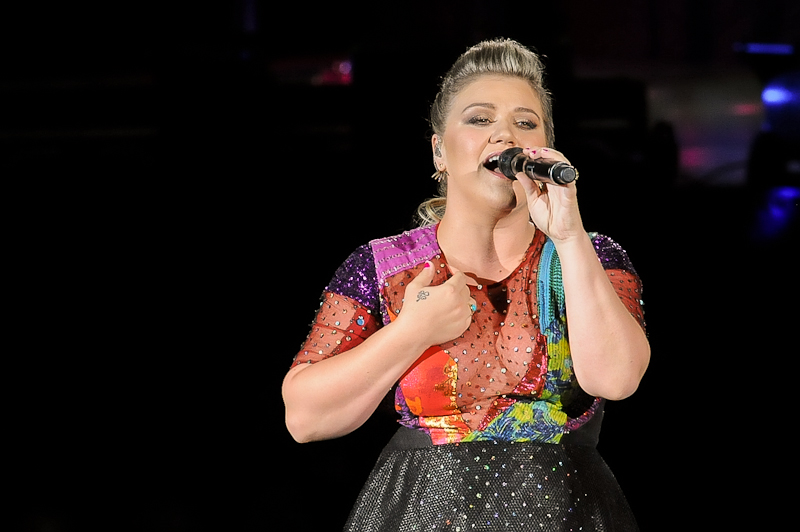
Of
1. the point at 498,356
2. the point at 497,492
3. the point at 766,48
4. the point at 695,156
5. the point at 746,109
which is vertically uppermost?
the point at 766,48

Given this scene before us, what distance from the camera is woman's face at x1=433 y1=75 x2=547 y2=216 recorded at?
134cm

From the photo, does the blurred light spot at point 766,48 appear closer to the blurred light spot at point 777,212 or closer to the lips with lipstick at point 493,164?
the blurred light spot at point 777,212

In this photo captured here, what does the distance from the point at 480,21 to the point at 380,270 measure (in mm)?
975

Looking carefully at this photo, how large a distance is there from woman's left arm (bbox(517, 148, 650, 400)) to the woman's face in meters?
0.13

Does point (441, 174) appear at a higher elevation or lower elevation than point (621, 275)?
higher

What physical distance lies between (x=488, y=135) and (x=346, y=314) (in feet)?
1.15

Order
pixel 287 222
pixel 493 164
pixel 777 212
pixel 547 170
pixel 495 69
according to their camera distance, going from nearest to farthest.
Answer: pixel 547 170 → pixel 493 164 → pixel 495 69 → pixel 777 212 → pixel 287 222

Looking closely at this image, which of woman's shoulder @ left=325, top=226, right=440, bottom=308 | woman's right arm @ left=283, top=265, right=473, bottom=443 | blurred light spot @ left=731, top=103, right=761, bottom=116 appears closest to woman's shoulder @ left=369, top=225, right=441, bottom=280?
woman's shoulder @ left=325, top=226, right=440, bottom=308

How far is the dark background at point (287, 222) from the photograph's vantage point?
213 centimetres

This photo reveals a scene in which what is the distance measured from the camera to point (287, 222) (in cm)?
222

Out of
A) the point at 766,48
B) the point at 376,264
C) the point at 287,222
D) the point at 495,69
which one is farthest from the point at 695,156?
the point at 376,264

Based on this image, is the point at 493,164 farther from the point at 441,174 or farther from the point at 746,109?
the point at 746,109

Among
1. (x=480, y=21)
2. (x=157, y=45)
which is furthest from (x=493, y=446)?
(x=157, y=45)

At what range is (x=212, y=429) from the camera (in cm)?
221
